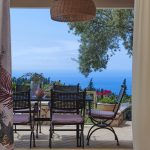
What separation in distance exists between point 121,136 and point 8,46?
10.4ft

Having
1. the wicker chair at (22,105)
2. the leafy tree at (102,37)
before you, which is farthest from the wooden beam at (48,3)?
the leafy tree at (102,37)

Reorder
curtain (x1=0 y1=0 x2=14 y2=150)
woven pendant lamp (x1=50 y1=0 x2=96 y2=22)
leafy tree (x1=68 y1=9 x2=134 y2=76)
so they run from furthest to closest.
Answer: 1. leafy tree (x1=68 y1=9 x2=134 y2=76)
2. woven pendant lamp (x1=50 y1=0 x2=96 y2=22)
3. curtain (x1=0 y1=0 x2=14 y2=150)

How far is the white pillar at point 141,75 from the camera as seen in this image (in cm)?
381

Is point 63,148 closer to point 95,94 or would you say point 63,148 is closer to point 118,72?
point 95,94

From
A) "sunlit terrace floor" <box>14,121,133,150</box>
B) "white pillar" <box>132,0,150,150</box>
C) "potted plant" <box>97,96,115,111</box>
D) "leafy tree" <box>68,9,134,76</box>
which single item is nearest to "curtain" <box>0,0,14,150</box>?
"white pillar" <box>132,0,150,150</box>

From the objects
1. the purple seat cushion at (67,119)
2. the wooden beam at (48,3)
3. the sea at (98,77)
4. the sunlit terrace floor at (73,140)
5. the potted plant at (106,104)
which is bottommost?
the sunlit terrace floor at (73,140)

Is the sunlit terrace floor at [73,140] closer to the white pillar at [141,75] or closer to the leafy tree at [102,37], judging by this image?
the white pillar at [141,75]

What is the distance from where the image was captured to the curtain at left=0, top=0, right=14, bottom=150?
12.1 ft

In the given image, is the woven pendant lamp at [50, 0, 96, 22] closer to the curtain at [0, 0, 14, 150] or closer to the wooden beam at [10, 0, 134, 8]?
the curtain at [0, 0, 14, 150]

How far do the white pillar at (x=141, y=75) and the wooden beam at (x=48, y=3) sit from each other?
6.68 feet

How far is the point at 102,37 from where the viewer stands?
790 cm

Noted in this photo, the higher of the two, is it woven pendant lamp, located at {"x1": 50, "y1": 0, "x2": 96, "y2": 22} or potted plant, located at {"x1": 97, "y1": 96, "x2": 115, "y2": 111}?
woven pendant lamp, located at {"x1": 50, "y1": 0, "x2": 96, "y2": 22}

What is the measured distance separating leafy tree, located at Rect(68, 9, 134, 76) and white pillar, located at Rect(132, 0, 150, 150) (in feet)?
12.2

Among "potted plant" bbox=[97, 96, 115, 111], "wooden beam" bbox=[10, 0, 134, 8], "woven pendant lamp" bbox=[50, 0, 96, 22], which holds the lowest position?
"potted plant" bbox=[97, 96, 115, 111]
